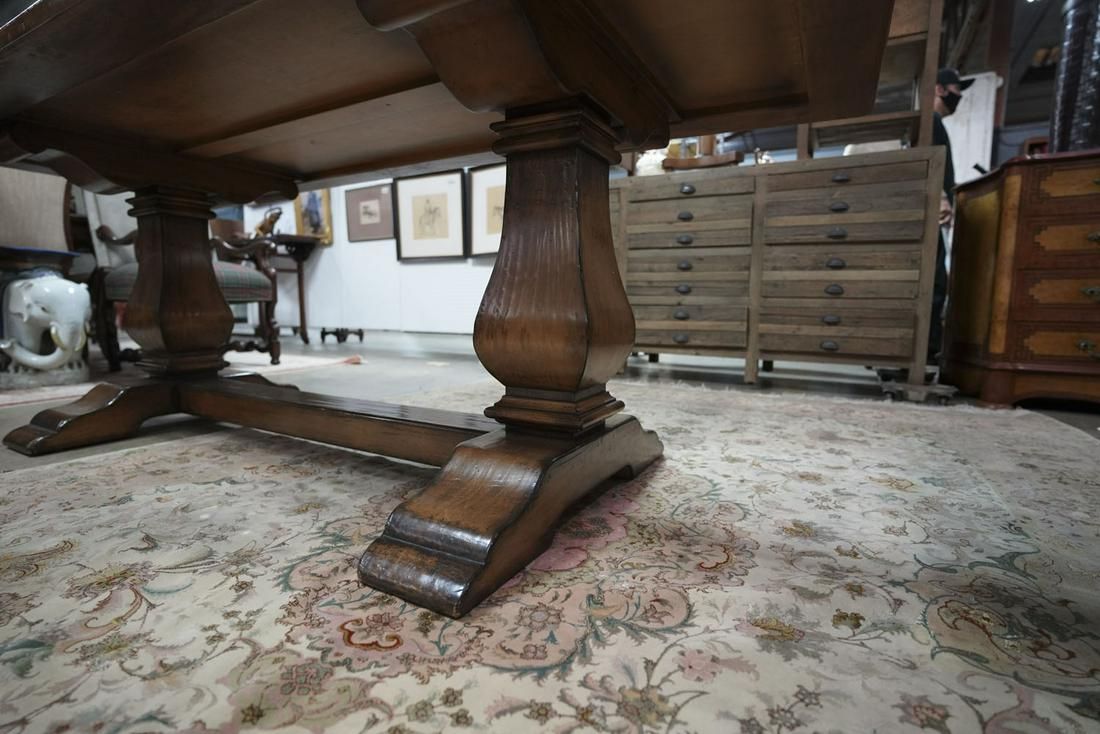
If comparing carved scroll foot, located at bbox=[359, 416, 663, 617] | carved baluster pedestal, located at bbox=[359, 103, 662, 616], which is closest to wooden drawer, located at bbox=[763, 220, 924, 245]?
carved baluster pedestal, located at bbox=[359, 103, 662, 616]

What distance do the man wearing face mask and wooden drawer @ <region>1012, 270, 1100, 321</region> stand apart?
22.7 inches

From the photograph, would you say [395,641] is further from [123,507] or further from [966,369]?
[966,369]

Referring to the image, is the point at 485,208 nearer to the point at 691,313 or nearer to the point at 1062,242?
the point at 691,313

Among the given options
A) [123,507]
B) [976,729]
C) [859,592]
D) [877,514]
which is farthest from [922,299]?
[123,507]

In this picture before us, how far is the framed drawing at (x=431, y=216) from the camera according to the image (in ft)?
12.8

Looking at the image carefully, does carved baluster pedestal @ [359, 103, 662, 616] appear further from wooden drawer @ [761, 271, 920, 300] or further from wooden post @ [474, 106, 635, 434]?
wooden drawer @ [761, 271, 920, 300]

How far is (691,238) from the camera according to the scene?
2.31 metres

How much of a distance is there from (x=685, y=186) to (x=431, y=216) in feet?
7.56

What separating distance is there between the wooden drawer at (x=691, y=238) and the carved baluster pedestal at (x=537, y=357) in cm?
Result: 154

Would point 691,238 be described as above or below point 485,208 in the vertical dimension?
below

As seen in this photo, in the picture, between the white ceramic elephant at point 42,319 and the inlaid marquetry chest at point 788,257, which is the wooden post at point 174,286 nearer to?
the white ceramic elephant at point 42,319

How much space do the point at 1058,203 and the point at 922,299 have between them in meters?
0.47

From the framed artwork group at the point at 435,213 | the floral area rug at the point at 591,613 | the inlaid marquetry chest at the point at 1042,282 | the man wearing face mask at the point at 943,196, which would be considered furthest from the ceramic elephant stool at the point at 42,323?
the man wearing face mask at the point at 943,196

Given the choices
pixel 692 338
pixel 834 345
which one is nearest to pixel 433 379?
pixel 692 338
